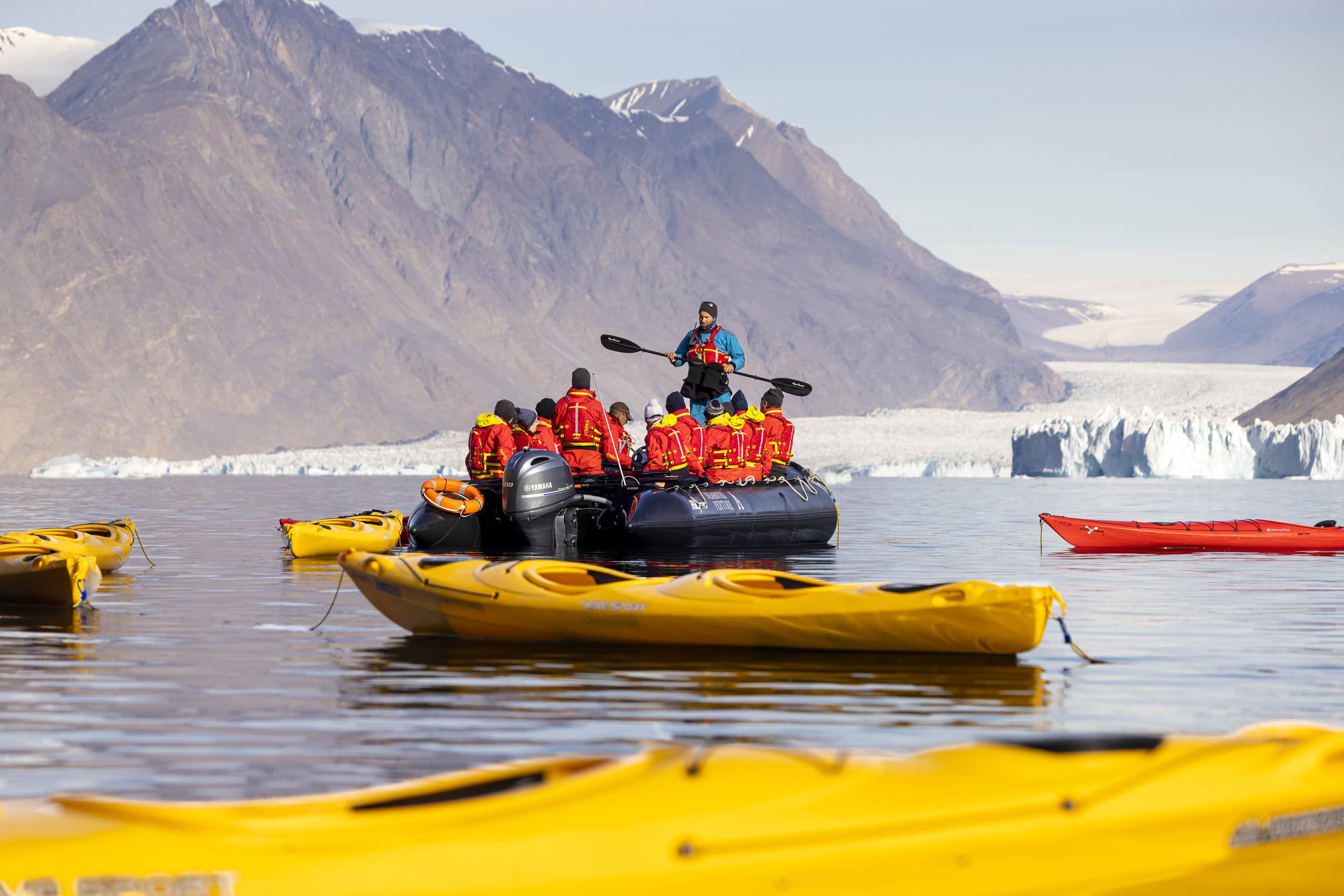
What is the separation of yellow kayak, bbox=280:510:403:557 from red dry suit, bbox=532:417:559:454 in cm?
257

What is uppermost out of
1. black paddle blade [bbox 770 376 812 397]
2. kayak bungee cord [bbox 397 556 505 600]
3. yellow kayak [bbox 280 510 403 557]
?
black paddle blade [bbox 770 376 812 397]

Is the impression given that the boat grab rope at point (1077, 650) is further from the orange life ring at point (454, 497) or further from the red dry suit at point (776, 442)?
the red dry suit at point (776, 442)

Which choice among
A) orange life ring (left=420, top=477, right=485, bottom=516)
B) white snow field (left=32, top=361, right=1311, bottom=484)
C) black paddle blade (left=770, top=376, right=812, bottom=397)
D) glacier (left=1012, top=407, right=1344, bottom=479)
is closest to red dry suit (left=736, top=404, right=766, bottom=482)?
black paddle blade (left=770, top=376, right=812, bottom=397)

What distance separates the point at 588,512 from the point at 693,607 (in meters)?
9.61

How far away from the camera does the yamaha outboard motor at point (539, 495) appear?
1886 centimetres

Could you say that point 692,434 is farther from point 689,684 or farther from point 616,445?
point 689,684

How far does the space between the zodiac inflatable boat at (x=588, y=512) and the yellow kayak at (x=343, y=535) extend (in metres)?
1.07

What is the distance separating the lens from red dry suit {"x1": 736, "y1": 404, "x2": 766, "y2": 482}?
69.0ft

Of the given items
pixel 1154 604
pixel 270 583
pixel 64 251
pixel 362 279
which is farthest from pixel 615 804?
pixel 362 279

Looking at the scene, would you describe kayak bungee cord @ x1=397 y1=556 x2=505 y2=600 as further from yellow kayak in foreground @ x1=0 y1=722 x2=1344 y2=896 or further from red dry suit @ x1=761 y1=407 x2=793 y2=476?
red dry suit @ x1=761 y1=407 x2=793 y2=476

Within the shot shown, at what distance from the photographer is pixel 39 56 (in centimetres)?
19625

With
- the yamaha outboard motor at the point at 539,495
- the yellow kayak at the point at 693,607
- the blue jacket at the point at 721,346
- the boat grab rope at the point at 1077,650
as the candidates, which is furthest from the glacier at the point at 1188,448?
the yellow kayak at the point at 693,607

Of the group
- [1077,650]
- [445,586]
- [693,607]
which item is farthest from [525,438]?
[1077,650]

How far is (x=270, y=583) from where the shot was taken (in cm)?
1675
